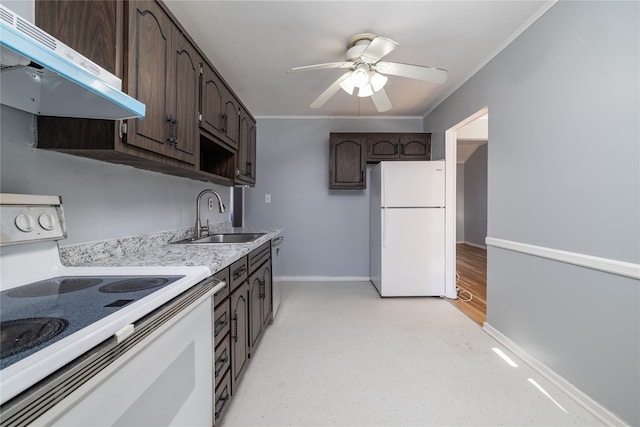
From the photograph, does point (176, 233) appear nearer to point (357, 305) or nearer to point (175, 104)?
point (175, 104)

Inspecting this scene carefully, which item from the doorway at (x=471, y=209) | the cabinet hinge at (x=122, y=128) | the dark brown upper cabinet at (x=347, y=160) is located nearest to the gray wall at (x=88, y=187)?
the cabinet hinge at (x=122, y=128)

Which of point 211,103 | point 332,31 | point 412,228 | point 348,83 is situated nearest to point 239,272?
point 211,103

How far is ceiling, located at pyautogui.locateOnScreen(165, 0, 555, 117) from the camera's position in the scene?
1.69 m

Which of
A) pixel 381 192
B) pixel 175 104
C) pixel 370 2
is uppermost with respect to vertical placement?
pixel 370 2

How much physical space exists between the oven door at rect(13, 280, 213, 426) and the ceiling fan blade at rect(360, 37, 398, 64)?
5.42 ft

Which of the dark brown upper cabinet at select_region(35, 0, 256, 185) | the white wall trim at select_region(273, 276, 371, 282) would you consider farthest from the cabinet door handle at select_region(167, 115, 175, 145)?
the white wall trim at select_region(273, 276, 371, 282)

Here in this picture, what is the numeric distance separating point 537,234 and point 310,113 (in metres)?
2.96

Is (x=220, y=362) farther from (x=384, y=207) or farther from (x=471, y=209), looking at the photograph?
(x=471, y=209)

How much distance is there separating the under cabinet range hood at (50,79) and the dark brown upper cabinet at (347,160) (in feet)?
9.33

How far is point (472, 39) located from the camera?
6.69 ft

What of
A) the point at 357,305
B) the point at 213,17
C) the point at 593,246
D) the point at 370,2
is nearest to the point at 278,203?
the point at 357,305

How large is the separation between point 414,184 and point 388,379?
83.0 inches

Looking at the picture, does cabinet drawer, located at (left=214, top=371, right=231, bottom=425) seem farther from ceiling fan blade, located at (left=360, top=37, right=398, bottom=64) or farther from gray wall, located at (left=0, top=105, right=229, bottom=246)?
ceiling fan blade, located at (left=360, top=37, right=398, bottom=64)

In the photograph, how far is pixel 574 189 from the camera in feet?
4.90
